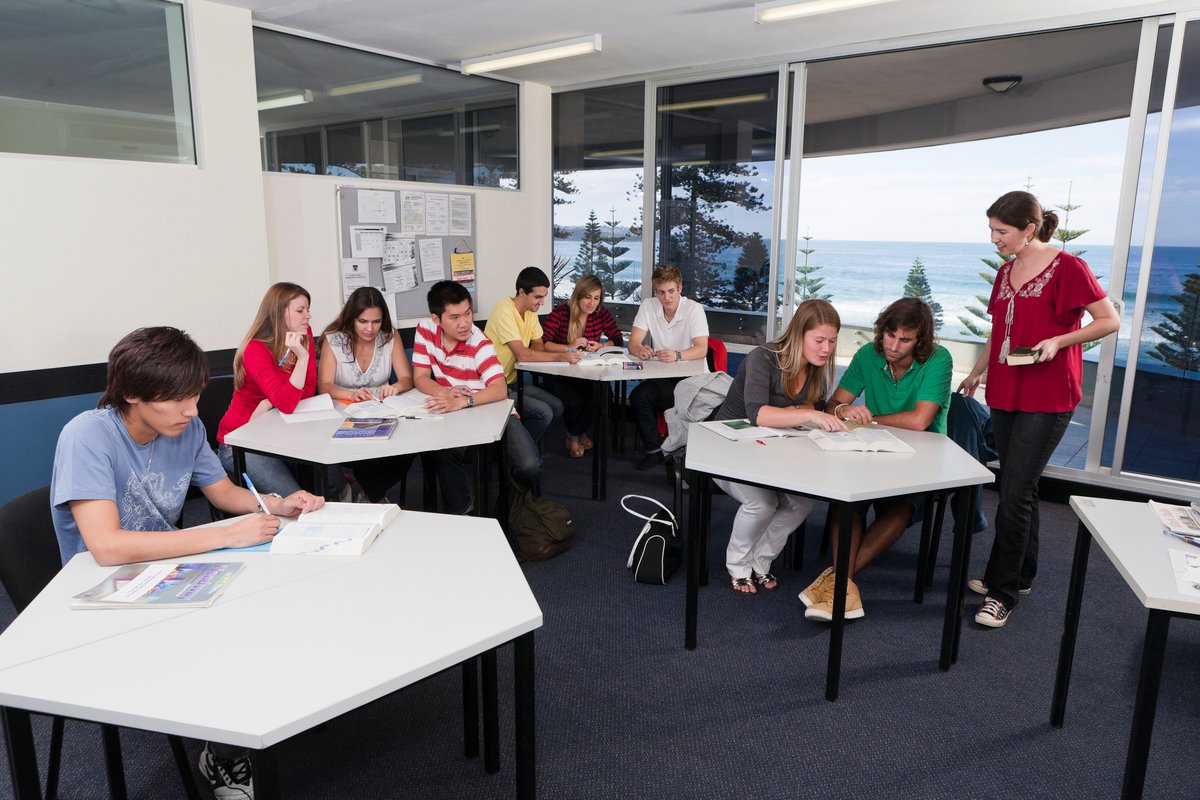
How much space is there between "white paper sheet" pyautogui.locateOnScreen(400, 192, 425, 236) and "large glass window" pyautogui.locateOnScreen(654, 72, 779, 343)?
1.73 meters

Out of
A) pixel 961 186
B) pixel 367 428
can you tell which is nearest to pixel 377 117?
pixel 367 428

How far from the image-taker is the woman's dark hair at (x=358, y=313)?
140 inches

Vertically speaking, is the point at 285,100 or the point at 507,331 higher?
the point at 285,100

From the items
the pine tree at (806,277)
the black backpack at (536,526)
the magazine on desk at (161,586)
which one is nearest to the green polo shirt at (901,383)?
the black backpack at (536,526)

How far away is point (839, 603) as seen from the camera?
2.45m

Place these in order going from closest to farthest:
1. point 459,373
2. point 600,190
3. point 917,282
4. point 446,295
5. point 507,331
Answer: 1. point 446,295
2. point 459,373
3. point 507,331
4. point 600,190
5. point 917,282

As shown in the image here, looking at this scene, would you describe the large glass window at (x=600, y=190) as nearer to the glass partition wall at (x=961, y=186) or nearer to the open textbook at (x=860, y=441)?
the glass partition wall at (x=961, y=186)

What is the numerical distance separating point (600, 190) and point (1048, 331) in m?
3.84

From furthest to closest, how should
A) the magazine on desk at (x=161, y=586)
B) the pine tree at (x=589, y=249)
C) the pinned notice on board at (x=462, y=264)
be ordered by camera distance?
the pine tree at (x=589, y=249) → the pinned notice on board at (x=462, y=264) → the magazine on desk at (x=161, y=586)

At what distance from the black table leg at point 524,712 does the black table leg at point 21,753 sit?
0.85 m

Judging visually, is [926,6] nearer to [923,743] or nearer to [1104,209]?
[1104,209]

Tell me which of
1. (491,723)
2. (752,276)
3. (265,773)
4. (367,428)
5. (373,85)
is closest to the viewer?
(265,773)

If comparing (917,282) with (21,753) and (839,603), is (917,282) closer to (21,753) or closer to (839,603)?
(839,603)

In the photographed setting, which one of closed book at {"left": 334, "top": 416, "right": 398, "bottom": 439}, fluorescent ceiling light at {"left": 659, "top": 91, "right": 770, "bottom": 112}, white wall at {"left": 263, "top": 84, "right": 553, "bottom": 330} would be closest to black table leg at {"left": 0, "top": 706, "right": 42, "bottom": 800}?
closed book at {"left": 334, "top": 416, "right": 398, "bottom": 439}
